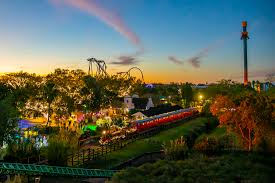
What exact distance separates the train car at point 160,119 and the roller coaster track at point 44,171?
97.8 ft

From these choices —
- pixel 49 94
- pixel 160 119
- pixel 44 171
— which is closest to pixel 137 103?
pixel 160 119

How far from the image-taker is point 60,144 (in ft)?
86.7

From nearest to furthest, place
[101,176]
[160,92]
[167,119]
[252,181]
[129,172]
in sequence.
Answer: [252,181] < [129,172] < [101,176] < [167,119] < [160,92]

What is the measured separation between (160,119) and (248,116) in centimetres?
3623

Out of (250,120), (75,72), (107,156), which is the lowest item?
(107,156)

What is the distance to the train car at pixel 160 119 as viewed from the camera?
55956mm

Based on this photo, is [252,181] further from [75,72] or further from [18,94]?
[75,72]

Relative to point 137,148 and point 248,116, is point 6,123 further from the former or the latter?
point 248,116

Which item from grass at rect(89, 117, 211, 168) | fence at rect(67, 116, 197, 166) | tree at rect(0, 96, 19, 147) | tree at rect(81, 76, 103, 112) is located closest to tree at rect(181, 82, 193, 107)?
tree at rect(81, 76, 103, 112)

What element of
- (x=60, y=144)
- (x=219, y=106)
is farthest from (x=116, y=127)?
(x=60, y=144)

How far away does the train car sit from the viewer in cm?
5596

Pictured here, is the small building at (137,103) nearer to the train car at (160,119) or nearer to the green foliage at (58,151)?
the train car at (160,119)

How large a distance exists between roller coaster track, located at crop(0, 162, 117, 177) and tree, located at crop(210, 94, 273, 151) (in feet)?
48.3

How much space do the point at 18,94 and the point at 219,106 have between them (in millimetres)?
43147
